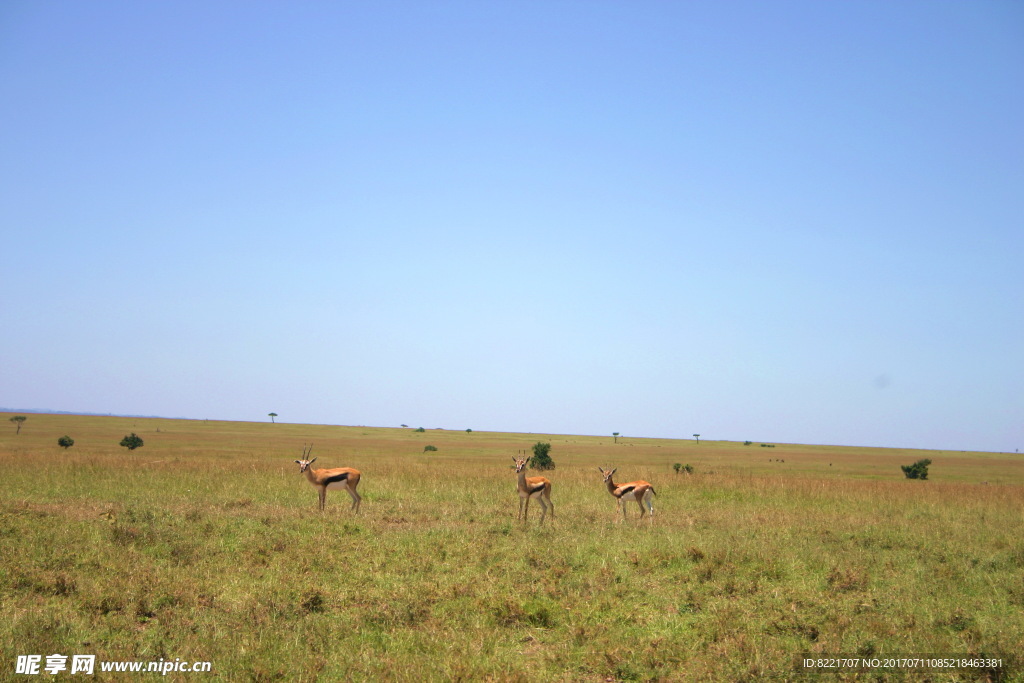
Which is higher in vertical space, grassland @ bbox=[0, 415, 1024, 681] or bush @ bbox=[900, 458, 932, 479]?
grassland @ bbox=[0, 415, 1024, 681]

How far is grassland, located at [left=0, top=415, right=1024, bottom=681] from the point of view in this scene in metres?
7.65

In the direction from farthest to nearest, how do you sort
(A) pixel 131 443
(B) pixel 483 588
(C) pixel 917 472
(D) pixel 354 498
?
(A) pixel 131 443 < (C) pixel 917 472 < (D) pixel 354 498 < (B) pixel 483 588

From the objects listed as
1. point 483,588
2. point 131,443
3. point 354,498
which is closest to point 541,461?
point 354,498

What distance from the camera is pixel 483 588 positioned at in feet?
33.2

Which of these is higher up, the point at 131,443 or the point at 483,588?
the point at 483,588

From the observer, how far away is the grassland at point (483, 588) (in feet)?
25.1

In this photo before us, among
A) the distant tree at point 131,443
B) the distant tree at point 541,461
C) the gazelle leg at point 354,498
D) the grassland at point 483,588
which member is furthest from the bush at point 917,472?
the distant tree at point 131,443

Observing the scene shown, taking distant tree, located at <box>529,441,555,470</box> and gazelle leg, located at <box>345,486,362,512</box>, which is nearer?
gazelle leg, located at <box>345,486,362,512</box>

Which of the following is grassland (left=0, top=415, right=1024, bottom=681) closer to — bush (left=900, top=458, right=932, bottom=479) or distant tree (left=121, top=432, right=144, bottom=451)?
bush (left=900, top=458, right=932, bottom=479)

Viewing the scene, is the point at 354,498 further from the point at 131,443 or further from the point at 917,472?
the point at 917,472

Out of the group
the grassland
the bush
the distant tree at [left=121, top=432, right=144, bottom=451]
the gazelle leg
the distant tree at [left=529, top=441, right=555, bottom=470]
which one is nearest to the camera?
the grassland

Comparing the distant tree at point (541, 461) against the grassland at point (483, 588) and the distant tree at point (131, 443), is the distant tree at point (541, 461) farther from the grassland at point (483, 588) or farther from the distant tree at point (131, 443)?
the distant tree at point (131, 443)

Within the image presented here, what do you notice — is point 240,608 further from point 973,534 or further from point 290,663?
point 973,534

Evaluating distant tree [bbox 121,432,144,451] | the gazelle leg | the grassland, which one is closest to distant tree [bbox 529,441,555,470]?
the grassland
